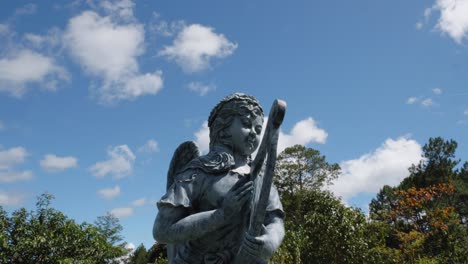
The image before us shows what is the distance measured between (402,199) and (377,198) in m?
6.62

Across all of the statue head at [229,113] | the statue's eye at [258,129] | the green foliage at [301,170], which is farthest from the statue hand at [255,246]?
the green foliage at [301,170]

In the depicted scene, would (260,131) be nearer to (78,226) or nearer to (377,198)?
(78,226)

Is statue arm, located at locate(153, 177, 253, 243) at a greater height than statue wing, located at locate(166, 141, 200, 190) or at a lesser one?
lesser

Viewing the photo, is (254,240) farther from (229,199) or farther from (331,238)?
(331,238)

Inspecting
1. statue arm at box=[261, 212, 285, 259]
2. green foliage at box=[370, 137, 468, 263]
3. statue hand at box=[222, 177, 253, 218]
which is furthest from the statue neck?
green foliage at box=[370, 137, 468, 263]

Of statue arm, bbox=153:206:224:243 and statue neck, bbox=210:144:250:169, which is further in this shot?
statue neck, bbox=210:144:250:169

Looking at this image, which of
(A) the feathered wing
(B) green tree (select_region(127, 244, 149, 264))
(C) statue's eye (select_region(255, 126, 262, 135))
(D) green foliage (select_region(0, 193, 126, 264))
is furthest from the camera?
(B) green tree (select_region(127, 244, 149, 264))

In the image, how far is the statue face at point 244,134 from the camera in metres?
3.23

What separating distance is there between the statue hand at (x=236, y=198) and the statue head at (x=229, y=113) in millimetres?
454

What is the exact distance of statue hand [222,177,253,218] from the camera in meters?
2.81

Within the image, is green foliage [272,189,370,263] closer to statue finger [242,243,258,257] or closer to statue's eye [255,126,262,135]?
statue's eye [255,126,262,135]

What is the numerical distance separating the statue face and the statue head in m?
0.02

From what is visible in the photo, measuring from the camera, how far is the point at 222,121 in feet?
10.8

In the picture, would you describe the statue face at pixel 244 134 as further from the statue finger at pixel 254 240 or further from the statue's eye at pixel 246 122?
the statue finger at pixel 254 240
